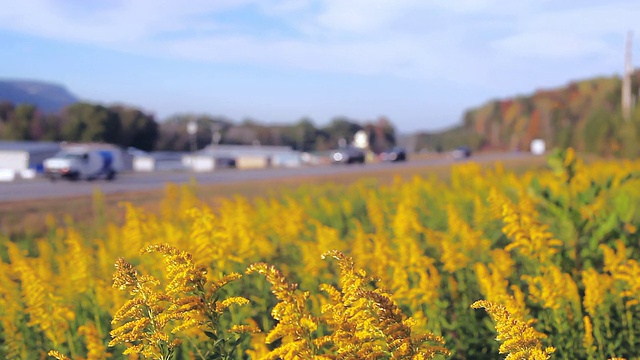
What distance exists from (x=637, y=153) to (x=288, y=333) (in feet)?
86.0

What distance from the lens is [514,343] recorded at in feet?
7.77

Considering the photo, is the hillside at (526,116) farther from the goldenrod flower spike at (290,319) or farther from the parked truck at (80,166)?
the goldenrod flower spike at (290,319)

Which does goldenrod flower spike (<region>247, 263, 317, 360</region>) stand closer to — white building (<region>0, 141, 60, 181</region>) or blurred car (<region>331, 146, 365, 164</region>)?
blurred car (<region>331, 146, 365, 164</region>)

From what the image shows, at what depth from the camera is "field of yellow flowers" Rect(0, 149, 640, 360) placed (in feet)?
8.09

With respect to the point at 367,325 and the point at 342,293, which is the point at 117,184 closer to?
the point at 342,293

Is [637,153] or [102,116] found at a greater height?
[102,116]

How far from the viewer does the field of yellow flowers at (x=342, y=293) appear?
2467 millimetres

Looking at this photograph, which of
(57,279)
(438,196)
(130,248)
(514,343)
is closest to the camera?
(514,343)

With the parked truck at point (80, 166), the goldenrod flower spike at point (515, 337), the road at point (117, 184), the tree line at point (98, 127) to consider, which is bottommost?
the road at point (117, 184)

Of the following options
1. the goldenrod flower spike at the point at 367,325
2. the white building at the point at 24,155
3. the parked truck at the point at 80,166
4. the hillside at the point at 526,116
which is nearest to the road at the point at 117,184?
the parked truck at the point at 80,166

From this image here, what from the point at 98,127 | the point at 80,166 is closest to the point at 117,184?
the point at 80,166

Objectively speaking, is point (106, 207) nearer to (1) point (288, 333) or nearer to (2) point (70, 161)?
(1) point (288, 333)

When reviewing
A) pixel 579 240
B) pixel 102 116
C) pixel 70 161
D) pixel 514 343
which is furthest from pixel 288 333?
pixel 102 116

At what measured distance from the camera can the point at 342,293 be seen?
2746 mm
